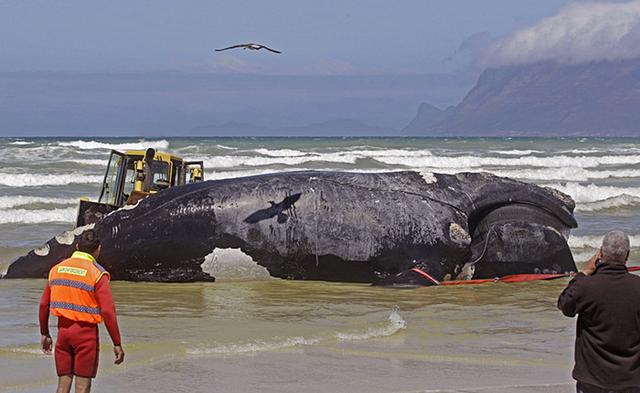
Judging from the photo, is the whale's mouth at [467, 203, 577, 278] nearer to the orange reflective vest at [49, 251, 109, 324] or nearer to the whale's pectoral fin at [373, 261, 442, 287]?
the whale's pectoral fin at [373, 261, 442, 287]

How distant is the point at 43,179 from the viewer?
122 ft

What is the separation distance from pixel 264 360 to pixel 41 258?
5533 millimetres

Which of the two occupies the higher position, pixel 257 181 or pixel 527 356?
pixel 257 181

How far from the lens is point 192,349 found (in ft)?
31.7

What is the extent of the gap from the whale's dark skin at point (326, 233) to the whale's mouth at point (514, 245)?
0.01 meters

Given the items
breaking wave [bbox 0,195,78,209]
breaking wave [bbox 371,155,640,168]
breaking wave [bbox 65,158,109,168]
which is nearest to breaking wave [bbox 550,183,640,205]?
breaking wave [bbox 0,195,78,209]

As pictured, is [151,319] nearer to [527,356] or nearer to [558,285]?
[527,356]

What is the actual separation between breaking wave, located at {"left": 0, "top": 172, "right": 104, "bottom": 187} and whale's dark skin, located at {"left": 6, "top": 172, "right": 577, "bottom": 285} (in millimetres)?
23485

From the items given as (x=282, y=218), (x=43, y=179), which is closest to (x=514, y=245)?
(x=282, y=218)

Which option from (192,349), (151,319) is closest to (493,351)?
(192,349)

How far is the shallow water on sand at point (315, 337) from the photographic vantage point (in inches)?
342

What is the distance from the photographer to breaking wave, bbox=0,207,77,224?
22.6 metres

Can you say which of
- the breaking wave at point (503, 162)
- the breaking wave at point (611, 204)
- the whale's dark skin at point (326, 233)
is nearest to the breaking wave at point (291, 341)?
the whale's dark skin at point (326, 233)

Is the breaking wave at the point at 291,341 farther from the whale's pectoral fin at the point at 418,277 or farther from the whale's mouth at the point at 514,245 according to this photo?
the whale's mouth at the point at 514,245
